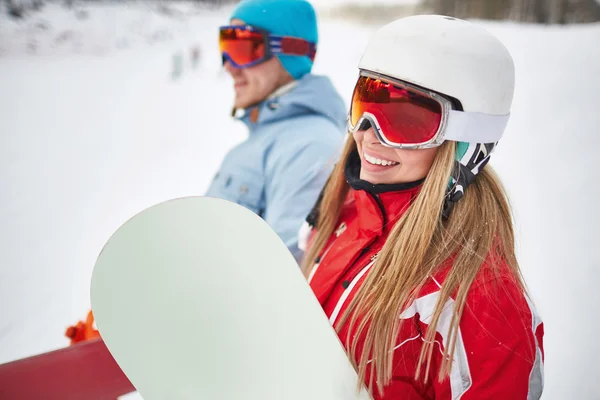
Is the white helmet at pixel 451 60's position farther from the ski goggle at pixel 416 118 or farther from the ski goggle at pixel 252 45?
the ski goggle at pixel 252 45

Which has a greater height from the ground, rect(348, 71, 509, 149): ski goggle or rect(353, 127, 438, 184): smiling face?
rect(348, 71, 509, 149): ski goggle

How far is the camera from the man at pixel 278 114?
202 centimetres

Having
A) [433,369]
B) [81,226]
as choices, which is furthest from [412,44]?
[81,226]

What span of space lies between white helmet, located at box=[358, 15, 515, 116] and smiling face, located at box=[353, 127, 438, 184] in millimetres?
164

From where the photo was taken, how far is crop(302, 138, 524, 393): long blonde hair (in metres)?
1.04

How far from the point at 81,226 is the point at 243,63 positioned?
251 cm

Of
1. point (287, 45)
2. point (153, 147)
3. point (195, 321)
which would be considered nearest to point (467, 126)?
point (195, 321)

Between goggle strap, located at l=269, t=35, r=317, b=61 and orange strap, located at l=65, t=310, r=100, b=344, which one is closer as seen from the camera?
orange strap, located at l=65, t=310, r=100, b=344

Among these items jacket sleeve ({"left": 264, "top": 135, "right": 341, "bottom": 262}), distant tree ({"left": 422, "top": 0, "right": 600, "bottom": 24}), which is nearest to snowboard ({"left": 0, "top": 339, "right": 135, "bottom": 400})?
jacket sleeve ({"left": 264, "top": 135, "right": 341, "bottom": 262})

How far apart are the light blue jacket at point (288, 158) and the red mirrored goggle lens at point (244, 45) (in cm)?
23

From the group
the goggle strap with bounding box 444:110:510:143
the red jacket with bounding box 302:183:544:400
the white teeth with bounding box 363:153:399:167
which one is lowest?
the red jacket with bounding box 302:183:544:400

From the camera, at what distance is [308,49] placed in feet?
7.77

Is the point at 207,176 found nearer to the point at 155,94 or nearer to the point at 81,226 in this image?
the point at 81,226

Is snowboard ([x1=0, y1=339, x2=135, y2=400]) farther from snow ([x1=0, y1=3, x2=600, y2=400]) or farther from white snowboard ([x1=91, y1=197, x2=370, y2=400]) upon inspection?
snow ([x1=0, y1=3, x2=600, y2=400])
